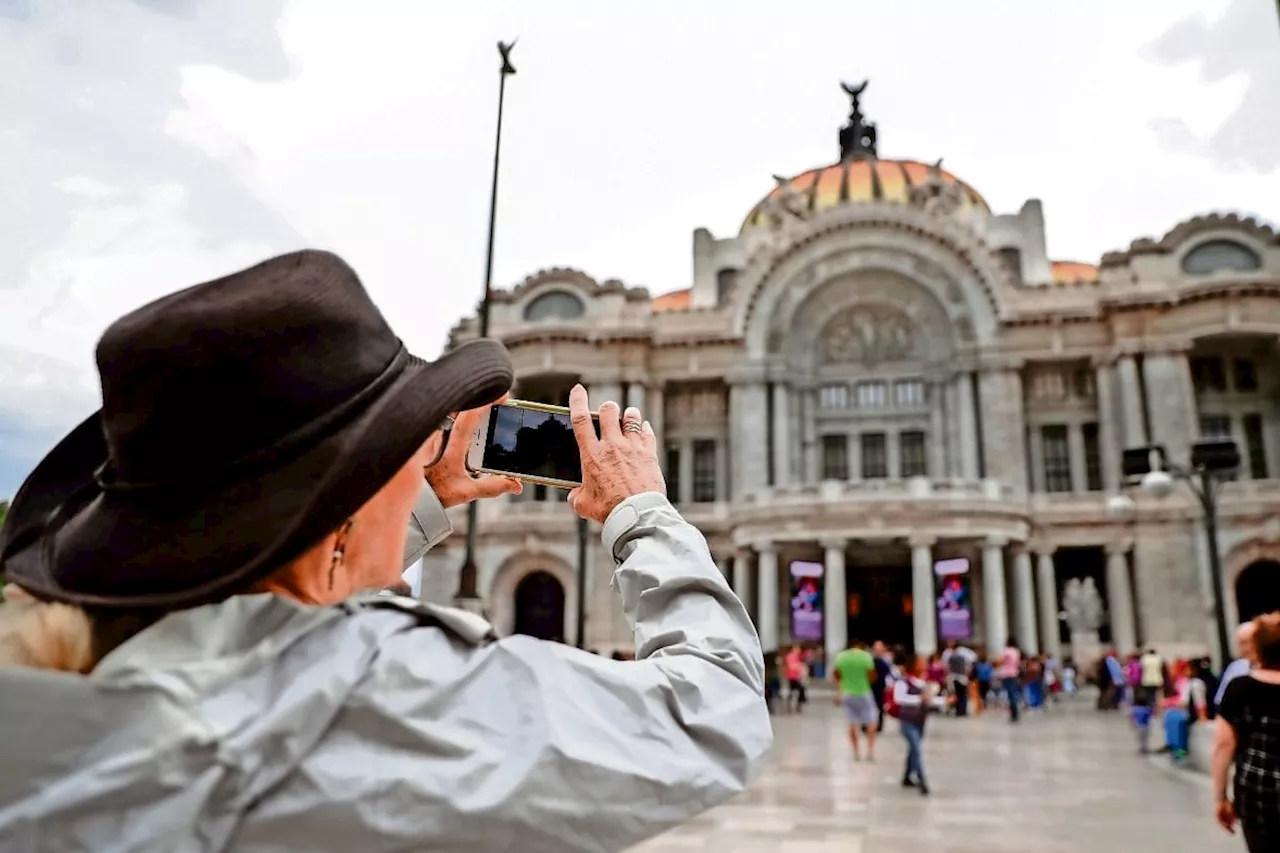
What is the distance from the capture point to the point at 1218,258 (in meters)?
38.0

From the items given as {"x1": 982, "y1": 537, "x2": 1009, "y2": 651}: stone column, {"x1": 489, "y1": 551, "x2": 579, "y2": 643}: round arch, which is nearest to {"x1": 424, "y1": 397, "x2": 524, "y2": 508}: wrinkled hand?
{"x1": 982, "y1": 537, "x2": 1009, "y2": 651}: stone column

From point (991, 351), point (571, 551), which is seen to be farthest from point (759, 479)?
point (991, 351)

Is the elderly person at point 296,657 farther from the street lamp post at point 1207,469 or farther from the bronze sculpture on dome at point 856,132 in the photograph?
the bronze sculpture on dome at point 856,132

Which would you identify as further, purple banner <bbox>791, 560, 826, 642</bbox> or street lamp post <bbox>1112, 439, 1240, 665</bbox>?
purple banner <bbox>791, 560, 826, 642</bbox>

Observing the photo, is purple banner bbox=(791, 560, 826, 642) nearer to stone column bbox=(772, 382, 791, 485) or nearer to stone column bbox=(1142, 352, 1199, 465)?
stone column bbox=(772, 382, 791, 485)

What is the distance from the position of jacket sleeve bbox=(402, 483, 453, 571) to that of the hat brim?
0.61m

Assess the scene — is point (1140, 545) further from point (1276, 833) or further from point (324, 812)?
point (324, 812)

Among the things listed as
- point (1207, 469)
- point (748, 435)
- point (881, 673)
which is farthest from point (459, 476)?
point (748, 435)

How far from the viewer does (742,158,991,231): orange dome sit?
4984 centimetres

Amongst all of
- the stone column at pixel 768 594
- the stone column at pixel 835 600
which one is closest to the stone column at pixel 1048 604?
the stone column at pixel 835 600

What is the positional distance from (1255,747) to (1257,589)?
35475 mm

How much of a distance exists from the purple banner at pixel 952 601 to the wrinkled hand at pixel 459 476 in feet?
107

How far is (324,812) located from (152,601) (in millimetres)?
365

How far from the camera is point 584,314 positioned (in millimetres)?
43062
